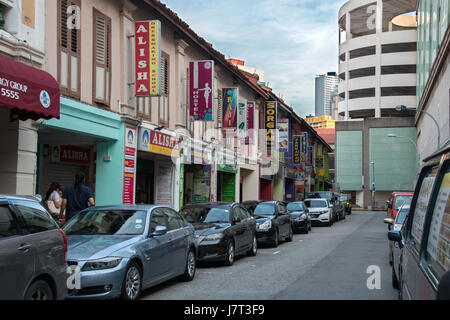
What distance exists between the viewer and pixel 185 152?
22141mm

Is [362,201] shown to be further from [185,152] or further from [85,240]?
[85,240]

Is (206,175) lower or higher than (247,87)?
lower

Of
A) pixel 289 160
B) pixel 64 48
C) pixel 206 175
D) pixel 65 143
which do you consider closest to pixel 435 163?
pixel 64 48

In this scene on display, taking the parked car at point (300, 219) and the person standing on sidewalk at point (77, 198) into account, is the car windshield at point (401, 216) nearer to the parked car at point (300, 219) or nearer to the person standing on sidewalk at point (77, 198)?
the person standing on sidewalk at point (77, 198)

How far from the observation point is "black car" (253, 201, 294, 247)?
17.3 meters

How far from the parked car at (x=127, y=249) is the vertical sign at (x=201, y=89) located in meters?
11.0

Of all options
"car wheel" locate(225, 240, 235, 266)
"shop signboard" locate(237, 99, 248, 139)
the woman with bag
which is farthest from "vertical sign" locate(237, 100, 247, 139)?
"car wheel" locate(225, 240, 235, 266)

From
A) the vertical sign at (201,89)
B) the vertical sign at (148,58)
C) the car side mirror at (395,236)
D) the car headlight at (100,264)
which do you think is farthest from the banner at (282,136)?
the car side mirror at (395,236)

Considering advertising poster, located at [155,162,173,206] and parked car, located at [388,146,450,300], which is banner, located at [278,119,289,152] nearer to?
advertising poster, located at [155,162,173,206]

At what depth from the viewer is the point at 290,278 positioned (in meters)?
10.6

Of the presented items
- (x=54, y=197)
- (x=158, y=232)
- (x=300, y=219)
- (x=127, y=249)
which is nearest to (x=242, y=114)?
(x=300, y=219)

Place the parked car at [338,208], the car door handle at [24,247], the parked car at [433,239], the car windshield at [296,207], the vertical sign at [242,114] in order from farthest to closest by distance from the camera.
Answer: the parked car at [338,208] → the vertical sign at [242,114] → the car windshield at [296,207] → the car door handle at [24,247] → the parked car at [433,239]

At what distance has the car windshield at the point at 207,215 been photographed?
13.5 metres

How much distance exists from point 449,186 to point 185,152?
18690 millimetres
